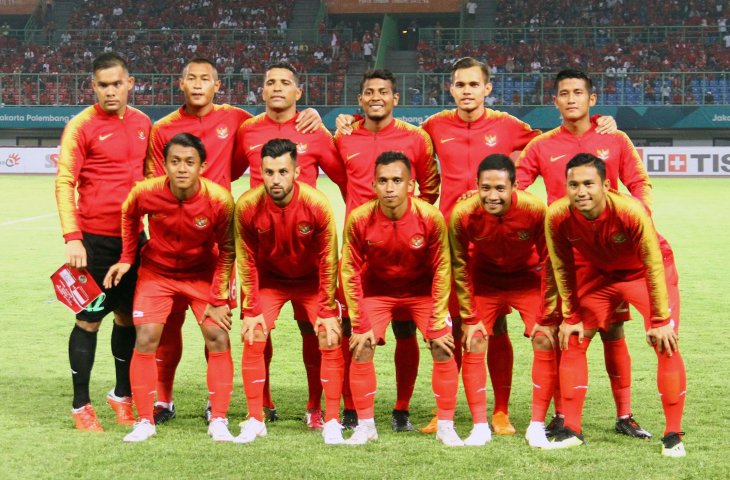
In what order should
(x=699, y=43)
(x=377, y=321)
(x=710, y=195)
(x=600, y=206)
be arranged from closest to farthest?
(x=600, y=206), (x=377, y=321), (x=710, y=195), (x=699, y=43)

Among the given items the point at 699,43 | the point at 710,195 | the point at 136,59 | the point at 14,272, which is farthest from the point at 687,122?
the point at 14,272

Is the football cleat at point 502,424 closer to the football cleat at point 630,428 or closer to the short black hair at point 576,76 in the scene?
the football cleat at point 630,428

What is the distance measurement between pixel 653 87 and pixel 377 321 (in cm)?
2915

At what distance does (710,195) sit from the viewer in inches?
957

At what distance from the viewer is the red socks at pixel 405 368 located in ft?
20.8

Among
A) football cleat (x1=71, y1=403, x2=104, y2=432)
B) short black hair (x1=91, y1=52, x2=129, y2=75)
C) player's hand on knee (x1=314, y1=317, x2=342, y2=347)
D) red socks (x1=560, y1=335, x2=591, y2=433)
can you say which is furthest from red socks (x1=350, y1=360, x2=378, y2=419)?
short black hair (x1=91, y1=52, x2=129, y2=75)

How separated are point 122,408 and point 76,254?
1.07 meters

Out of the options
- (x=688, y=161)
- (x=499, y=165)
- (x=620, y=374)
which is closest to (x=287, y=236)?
(x=499, y=165)

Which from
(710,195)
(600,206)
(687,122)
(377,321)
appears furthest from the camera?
(687,122)

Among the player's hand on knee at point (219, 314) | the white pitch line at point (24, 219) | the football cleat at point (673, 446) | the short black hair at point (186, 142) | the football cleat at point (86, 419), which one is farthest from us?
the white pitch line at point (24, 219)

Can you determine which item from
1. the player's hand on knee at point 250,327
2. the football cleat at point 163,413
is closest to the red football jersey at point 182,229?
the player's hand on knee at point 250,327

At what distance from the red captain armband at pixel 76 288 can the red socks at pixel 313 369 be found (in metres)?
1.37

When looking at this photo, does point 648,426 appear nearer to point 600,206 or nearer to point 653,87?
point 600,206

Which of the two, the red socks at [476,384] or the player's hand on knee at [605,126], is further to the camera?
the player's hand on knee at [605,126]
